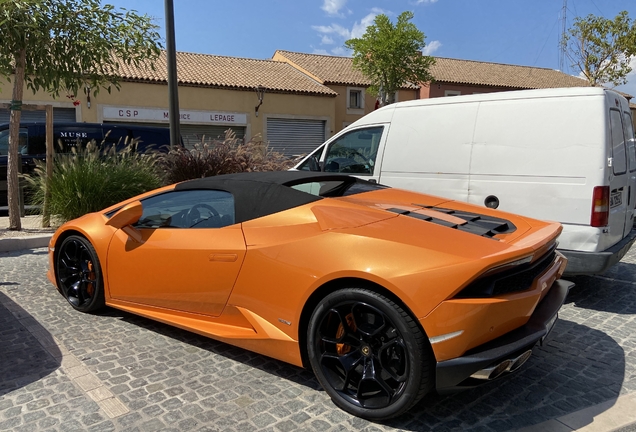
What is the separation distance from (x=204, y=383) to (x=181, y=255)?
84cm

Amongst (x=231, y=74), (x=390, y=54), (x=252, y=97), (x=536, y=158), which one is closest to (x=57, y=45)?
(x=536, y=158)

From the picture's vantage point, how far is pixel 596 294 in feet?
16.1

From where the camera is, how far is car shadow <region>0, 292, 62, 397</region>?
3010mm

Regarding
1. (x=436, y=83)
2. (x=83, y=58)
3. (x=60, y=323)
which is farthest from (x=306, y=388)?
(x=436, y=83)

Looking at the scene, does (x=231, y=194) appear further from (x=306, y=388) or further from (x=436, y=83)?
(x=436, y=83)

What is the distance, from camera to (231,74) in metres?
28.0

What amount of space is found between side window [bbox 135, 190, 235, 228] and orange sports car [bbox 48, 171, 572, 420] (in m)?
0.01

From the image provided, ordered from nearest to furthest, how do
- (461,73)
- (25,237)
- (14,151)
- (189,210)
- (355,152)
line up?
(189,210), (355,152), (25,237), (14,151), (461,73)

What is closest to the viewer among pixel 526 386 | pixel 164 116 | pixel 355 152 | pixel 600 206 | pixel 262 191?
pixel 526 386

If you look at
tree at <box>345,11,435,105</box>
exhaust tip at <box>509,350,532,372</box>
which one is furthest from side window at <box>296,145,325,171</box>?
tree at <box>345,11,435,105</box>

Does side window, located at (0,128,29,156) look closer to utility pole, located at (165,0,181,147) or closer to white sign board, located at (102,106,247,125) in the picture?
utility pole, located at (165,0,181,147)

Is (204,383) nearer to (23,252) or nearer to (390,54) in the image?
(23,252)

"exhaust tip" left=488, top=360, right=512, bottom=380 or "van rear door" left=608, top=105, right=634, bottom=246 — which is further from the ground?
"van rear door" left=608, top=105, right=634, bottom=246

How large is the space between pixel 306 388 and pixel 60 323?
2216 millimetres
